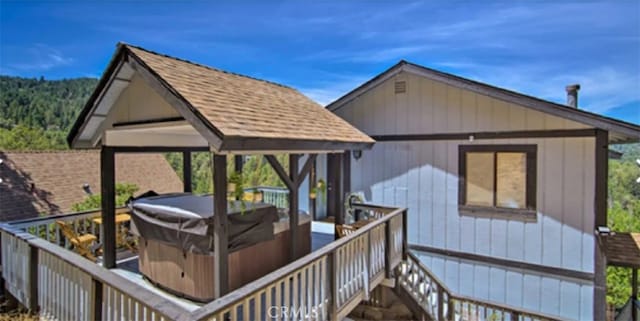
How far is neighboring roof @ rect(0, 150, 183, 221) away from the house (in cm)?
1559

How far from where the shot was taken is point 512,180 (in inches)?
281

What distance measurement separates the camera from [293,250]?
5.57 meters

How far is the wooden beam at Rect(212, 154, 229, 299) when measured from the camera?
3994 millimetres

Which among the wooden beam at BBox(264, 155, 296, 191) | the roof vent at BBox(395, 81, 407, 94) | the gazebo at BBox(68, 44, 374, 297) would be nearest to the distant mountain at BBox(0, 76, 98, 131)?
the gazebo at BBox(68, 44, 374, 297)

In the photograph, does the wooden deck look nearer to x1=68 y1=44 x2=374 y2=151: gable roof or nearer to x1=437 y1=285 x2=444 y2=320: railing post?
x1=437 y1=285 x2=444 y2=320: railing post

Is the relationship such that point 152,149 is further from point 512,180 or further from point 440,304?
point 512,180

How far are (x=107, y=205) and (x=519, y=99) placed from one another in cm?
832

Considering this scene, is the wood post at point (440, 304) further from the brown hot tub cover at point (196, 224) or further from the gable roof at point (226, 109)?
the brown hot tub cover at point (196, 224)

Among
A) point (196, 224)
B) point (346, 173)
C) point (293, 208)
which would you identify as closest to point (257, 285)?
point (196, 224)

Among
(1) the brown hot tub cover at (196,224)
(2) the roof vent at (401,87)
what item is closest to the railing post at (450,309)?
(1) the brown hot tub cover at (196,224)

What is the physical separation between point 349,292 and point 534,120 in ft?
17.7

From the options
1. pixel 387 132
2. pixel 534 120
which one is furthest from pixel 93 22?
pixel 534 120

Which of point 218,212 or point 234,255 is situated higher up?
point 218,212

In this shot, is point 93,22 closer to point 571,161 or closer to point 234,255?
point 234,255
